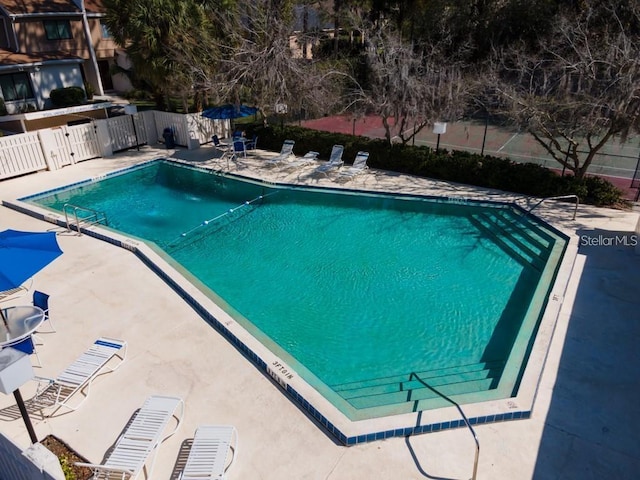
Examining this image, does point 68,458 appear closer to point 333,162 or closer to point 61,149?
point 333,162

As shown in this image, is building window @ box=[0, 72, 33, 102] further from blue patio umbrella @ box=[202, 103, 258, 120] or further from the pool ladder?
the pool ladder

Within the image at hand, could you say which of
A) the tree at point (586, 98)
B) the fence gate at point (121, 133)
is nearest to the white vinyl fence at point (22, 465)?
the tree at point (586, 98)

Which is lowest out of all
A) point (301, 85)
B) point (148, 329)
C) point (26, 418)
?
point (148, 329)

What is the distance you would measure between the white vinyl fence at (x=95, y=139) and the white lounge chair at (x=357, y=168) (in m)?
8.42

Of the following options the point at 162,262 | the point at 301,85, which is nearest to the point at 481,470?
the point at 162,262

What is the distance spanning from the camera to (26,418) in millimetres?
5812

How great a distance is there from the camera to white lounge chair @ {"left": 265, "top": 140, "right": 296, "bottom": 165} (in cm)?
1927

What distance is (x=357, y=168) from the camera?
17703 mm

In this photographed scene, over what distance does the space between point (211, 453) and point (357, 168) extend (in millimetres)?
13118

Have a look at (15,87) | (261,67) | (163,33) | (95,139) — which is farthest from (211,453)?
(15,87)

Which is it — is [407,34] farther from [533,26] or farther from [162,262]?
[162,262]

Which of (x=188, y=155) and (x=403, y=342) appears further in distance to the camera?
(x=188, y=155)

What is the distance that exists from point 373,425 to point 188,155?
17.2m

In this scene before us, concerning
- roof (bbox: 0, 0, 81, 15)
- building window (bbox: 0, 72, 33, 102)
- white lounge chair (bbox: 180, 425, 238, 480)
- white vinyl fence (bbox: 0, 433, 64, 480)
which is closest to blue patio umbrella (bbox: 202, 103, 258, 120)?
white lounge chair (bbox: 180, 425, 238, 480)
